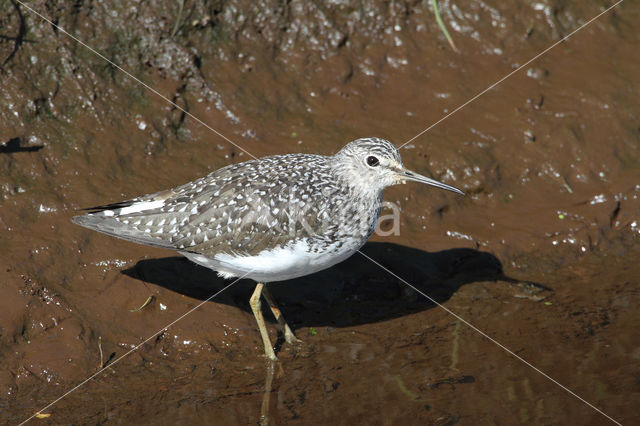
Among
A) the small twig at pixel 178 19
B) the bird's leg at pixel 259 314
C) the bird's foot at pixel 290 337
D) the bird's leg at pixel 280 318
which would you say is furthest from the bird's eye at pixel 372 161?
the small twig at pixel 178 19

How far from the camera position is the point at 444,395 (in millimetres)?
6414

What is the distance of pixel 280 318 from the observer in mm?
7328

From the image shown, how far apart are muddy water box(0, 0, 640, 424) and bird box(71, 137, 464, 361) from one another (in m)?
0.74

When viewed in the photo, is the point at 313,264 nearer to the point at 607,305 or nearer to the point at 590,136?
the point at 607,305

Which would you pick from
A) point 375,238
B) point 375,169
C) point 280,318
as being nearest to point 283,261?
point 280,318

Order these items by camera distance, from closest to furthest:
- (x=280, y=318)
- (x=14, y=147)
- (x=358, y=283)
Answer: (x=280, y=318) → (x=358, y=283) → (x=14, y=147)

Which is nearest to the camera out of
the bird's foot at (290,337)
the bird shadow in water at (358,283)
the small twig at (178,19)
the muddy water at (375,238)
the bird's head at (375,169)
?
the muddy water at (375,238)

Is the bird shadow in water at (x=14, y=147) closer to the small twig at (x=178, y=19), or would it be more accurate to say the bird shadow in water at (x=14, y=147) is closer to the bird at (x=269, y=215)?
the bird at (x=269, y=215)

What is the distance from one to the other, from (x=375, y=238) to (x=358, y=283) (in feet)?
2.17

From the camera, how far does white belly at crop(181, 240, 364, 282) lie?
6.52 meters

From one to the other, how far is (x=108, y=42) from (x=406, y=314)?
4.95 m

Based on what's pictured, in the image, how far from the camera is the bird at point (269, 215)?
21.6 feet

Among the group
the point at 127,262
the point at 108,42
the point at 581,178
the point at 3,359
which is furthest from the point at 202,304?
the point at 581,178

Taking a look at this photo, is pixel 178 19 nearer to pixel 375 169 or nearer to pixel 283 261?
pixel 375 169
